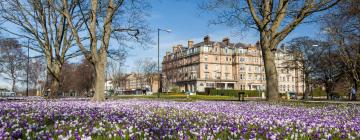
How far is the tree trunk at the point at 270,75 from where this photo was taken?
18.5m

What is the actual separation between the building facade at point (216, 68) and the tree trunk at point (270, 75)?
266ft

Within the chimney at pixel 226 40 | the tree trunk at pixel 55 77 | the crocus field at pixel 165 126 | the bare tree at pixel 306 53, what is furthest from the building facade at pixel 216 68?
the crocus field at pixel 165 126

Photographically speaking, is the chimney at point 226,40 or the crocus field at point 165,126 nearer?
the crocus field at point 165,126

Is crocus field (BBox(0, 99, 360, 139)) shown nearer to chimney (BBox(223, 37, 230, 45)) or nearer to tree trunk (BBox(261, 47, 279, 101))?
tree trunk (BBox(261, 47, 279, 101))

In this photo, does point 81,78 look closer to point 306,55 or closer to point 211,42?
point 211,42

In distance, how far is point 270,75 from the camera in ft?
60.8

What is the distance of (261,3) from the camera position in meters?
20.4

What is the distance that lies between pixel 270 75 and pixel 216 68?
296 feet

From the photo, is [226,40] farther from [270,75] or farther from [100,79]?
[100,79]

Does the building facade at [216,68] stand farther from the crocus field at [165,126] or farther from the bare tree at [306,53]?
the crocus field at [165,126]

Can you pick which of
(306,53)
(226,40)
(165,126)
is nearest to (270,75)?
(165,126)

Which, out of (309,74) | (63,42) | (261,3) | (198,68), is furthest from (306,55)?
(198,68)

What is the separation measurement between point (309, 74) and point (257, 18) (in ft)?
150

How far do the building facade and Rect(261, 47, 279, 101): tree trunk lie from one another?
266 ft
